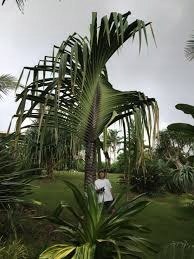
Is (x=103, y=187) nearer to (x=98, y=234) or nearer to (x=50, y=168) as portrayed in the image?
(x=98, y=234)

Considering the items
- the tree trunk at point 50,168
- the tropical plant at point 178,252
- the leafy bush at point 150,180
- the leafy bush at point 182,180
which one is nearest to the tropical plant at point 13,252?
the tropical plant at point 178,252

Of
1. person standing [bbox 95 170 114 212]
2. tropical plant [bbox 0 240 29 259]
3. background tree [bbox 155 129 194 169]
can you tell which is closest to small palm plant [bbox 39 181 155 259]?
tropical plant [bbox 0 240 29 259]

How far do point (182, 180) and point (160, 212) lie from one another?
9.99 feet

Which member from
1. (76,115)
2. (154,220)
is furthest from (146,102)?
(154,220)

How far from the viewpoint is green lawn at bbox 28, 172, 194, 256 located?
896 cm

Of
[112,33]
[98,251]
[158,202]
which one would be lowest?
[98,251]

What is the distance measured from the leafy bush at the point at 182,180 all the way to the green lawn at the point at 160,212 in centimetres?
33

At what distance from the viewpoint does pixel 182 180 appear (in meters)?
14.1

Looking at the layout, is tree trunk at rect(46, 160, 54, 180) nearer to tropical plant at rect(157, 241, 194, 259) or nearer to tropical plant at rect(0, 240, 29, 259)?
tropical plant at rect(0, 240, 29, 259)

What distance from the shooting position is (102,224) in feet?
22.2

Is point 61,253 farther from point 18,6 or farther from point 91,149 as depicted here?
point 18,6

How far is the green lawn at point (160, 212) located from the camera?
8965mm

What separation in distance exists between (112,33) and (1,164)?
10.6 feet

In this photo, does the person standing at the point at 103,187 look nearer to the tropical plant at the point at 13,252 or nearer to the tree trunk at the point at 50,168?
the tropical plant at the point at 13,252
